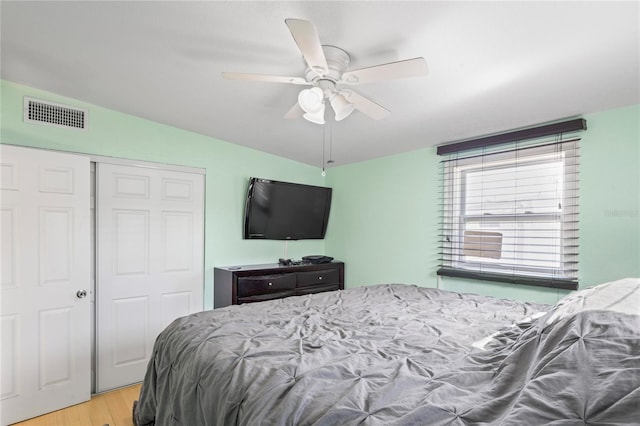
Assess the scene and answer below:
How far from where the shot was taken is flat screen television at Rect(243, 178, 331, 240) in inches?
143

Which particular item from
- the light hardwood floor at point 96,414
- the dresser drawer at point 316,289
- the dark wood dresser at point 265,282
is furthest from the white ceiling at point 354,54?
the light hardwood floor at point 96,414

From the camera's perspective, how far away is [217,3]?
1.52 metres

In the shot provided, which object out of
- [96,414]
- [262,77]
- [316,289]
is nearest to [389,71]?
[262,77]

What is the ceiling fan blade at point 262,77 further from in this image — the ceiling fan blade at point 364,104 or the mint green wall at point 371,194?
the mint green wall at point 371,194

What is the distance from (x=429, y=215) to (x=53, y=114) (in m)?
3.44

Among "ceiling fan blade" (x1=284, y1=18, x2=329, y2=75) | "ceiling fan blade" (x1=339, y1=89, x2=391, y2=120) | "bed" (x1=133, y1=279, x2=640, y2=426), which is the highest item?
"ceiling fan blade" (x1=284, y1=18, x2=329, y2=75)

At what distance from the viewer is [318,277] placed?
384cm

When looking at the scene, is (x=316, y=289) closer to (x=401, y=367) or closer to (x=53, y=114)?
(x=401, y=367)

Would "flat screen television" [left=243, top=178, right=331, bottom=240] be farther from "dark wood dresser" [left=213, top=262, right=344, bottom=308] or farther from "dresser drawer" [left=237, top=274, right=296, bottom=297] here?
"dresser drawer" [left=237, top=274, right=296, bottom=297]

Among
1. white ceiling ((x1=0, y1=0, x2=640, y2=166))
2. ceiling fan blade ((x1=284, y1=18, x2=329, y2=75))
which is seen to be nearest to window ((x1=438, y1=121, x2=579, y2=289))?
white ceiling ((x1=0, y1=0, x2=640, y2=166))

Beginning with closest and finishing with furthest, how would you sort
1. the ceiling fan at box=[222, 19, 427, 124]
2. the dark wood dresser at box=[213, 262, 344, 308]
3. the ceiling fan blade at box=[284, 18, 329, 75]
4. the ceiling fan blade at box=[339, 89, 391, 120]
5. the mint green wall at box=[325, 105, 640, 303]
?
the ceiling fan blade at box=[284, 18, 329, 75] < the ceiling fan at box=[222, 19, 427, 124] < the ceiling fan blade at box=[339, 89, 391, 120] < the mint green wall at box=[325, 105, 640, 303] < the dark wood dresser at box=[213, 262, 344, 308]

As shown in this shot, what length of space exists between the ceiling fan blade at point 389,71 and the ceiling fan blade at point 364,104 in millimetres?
135

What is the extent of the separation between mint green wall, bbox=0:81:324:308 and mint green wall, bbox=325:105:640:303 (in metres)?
0.64

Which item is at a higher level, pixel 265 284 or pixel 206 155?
pixel 206 155
